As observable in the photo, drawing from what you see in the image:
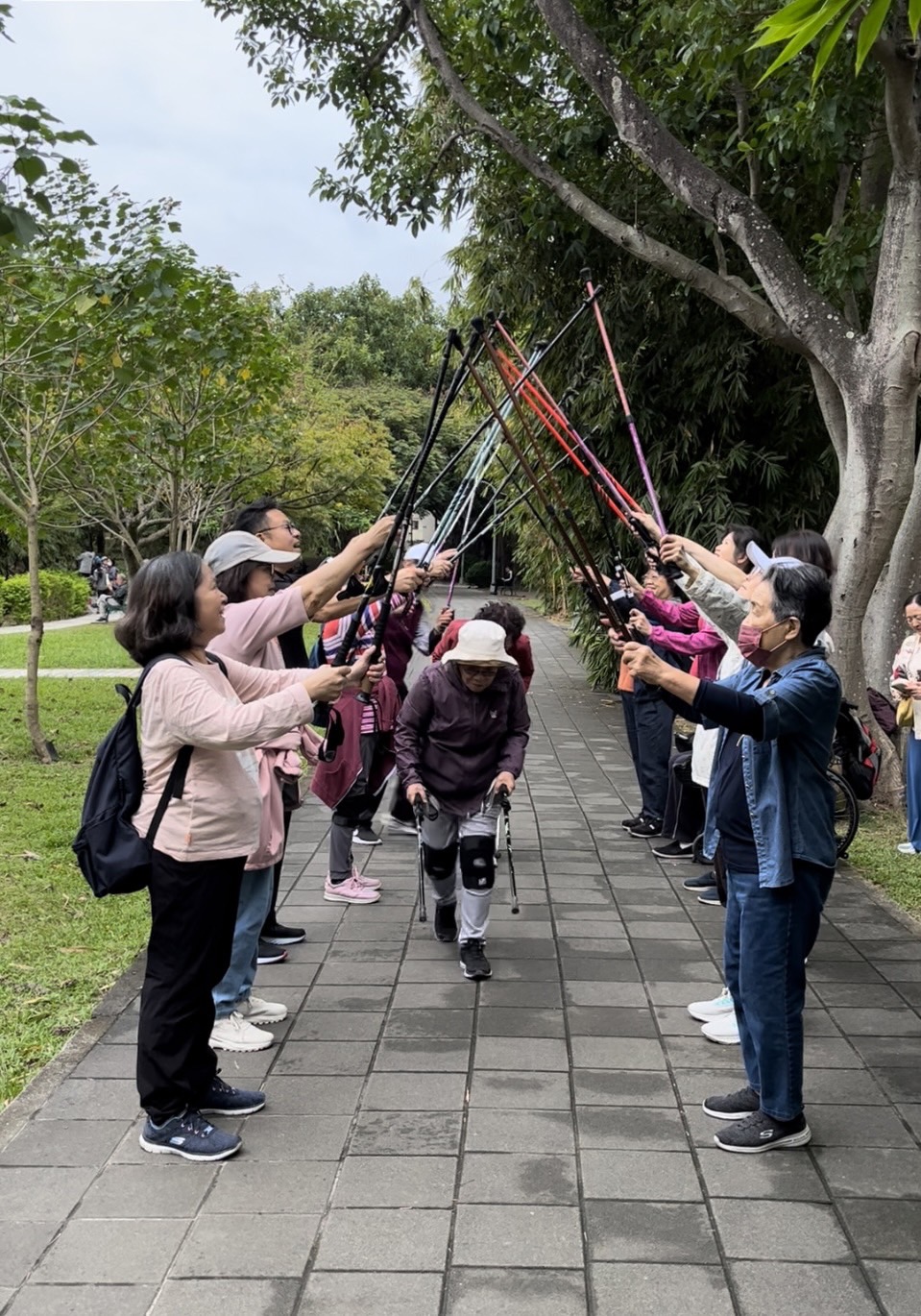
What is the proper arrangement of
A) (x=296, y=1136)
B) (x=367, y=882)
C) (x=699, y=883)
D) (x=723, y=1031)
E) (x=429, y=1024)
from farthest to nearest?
(x=699, y=883), (x=367, y=882), (x=429, y=1024), (x=723, y=1031), (x=296, y=1136)

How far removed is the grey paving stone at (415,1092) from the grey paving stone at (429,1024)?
14.7 inches

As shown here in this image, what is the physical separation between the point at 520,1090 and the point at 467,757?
1731 millimetres

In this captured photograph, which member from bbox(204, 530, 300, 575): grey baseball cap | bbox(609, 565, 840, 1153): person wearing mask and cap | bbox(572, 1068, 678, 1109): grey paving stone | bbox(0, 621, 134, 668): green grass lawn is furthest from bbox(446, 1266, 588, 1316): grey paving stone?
bbox(0, 621, 134, 668): green grass lawn

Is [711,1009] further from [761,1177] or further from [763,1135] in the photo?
[761,1177]

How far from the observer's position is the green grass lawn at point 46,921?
4750 mm

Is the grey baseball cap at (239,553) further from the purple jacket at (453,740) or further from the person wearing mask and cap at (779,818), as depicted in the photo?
the person wearing mask and cap at (779,818)

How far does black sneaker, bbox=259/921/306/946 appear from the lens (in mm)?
5719

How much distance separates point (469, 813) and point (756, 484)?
28.8 ft

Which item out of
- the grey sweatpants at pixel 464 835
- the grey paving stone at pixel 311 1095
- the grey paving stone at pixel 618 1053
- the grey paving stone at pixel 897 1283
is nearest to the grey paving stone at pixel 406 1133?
the grey paving stone at pixel 311 1095

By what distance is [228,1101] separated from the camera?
3959mm

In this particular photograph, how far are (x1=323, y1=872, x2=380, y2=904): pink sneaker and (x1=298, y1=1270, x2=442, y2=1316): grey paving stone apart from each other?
136 inches

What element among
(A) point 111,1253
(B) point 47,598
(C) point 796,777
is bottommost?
(B) point 47,598

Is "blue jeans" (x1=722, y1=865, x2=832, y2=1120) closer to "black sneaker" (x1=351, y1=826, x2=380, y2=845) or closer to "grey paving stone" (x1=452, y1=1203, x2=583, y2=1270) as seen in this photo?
"grey paving stone" (x1=452, y1=1203, x2=583, y2=1270)

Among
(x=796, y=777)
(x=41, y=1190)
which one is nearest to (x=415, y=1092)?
(x=41, y=1190)
